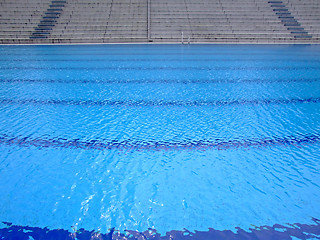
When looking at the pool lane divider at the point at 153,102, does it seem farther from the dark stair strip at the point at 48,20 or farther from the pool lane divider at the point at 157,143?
the dark stair strip at the point at 48,20

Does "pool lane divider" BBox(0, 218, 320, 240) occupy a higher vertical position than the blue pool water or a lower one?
higher

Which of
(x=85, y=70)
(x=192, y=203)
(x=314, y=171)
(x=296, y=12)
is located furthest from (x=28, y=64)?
(x=296, y=12)

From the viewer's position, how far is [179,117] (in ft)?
9.05

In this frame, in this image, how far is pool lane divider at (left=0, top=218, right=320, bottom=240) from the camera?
3.80ft

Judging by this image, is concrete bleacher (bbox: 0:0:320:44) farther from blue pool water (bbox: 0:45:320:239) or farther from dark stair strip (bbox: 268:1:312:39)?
A: blue pool water (bbox: 0:45:320:239)

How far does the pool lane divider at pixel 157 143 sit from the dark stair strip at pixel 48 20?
1124cm

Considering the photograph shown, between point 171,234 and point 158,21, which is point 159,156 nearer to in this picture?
point 171,234

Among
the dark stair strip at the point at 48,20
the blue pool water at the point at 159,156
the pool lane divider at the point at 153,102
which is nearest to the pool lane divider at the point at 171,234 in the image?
the blue pool water at the point at 159,156

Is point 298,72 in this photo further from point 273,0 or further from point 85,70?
point 273,0

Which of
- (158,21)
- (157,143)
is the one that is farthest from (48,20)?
(157,143)

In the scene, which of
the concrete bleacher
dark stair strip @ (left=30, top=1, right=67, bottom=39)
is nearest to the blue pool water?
the concrete bleacher

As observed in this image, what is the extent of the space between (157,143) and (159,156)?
0.76 feet

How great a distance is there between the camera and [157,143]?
2.14 meters

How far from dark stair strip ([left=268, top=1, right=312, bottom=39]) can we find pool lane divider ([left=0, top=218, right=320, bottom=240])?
1329 cm
